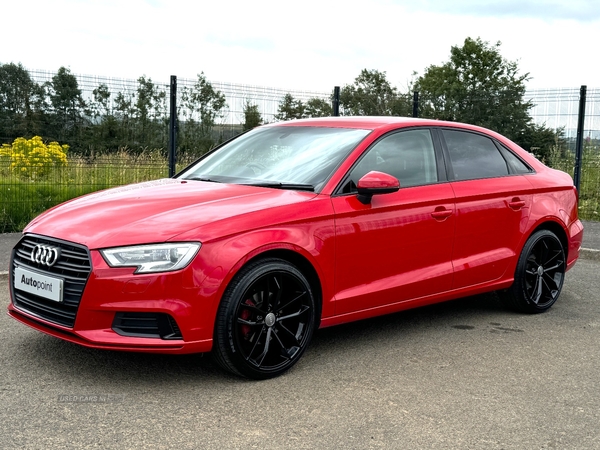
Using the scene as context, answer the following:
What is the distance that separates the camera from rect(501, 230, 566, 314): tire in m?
6.28

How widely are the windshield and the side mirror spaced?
26 centimetres

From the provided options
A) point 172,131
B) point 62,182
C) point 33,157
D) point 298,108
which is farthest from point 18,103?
point 298,108

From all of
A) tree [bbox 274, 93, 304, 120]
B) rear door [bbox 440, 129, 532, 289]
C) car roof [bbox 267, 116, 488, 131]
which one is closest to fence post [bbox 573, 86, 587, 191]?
tree [bbox 274, 93, 304, 120]

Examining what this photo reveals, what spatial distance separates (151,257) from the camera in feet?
13.4

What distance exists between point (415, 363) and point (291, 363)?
0.88m

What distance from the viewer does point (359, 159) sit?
515cm

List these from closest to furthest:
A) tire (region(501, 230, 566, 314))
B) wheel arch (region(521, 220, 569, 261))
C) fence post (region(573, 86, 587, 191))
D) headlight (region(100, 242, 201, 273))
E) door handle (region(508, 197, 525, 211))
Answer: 1. headlight (region(100, 242, 201, 273))
2. door handle (region(508, 197, 525, 211))
3. tire (region(501, 230, 566, 314))
4. wheel arch (region(521, 220, 569, 261))
5. fence post (region(573, 86, 587, 191))

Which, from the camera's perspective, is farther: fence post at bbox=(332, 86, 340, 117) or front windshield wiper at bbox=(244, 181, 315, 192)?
fence post at bbox=(332, 86, 340, 117)

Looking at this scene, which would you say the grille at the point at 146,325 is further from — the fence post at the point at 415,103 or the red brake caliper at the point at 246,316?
the fence post at the point at 415,103

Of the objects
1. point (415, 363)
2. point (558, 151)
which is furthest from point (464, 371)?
point (558, 151)

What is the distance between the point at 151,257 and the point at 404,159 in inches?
87.5

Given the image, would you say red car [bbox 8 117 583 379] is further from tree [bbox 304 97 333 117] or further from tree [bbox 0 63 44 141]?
tree [bbox 304 97 333 117]

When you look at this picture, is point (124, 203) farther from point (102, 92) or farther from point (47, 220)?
point (102, 92)

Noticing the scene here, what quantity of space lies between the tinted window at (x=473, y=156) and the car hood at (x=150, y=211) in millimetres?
1591
